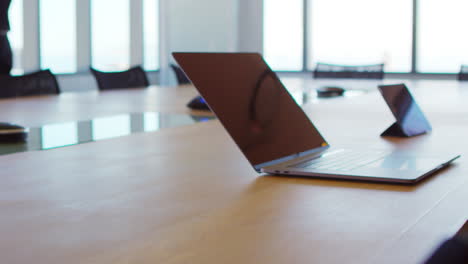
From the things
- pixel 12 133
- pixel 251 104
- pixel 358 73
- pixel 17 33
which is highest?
pixel 17 33

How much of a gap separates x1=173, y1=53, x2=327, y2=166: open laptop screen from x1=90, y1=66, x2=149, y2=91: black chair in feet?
9.32

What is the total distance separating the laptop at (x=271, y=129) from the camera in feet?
3.28

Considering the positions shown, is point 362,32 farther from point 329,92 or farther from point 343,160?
point 343,160

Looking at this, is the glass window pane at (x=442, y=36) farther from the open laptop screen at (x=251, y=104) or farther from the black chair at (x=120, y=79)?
the open laptop screen at (x=251, y=104)

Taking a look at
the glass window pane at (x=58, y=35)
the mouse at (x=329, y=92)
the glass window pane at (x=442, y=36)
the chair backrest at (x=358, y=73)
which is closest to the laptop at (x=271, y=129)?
the mouse at (x=329, y=92)

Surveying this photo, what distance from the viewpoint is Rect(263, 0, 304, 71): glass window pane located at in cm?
924

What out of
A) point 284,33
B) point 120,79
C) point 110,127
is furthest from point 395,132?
point 284,33

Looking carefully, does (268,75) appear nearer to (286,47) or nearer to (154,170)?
(154,170)

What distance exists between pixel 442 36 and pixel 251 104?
777 cm

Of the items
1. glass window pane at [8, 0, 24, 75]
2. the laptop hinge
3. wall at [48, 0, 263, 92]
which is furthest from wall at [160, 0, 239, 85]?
the laptop hinge

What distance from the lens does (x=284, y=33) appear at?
9.38 metres

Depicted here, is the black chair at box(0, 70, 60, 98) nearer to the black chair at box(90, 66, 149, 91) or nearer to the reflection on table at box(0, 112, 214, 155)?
the black chair at box(90, 66, 149, 91)

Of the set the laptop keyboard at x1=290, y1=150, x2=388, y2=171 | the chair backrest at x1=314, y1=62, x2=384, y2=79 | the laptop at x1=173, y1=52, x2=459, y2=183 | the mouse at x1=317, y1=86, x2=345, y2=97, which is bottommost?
the chair backrest at x1=314, y1=62, x2=384, y2=79

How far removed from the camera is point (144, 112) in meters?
2.23
